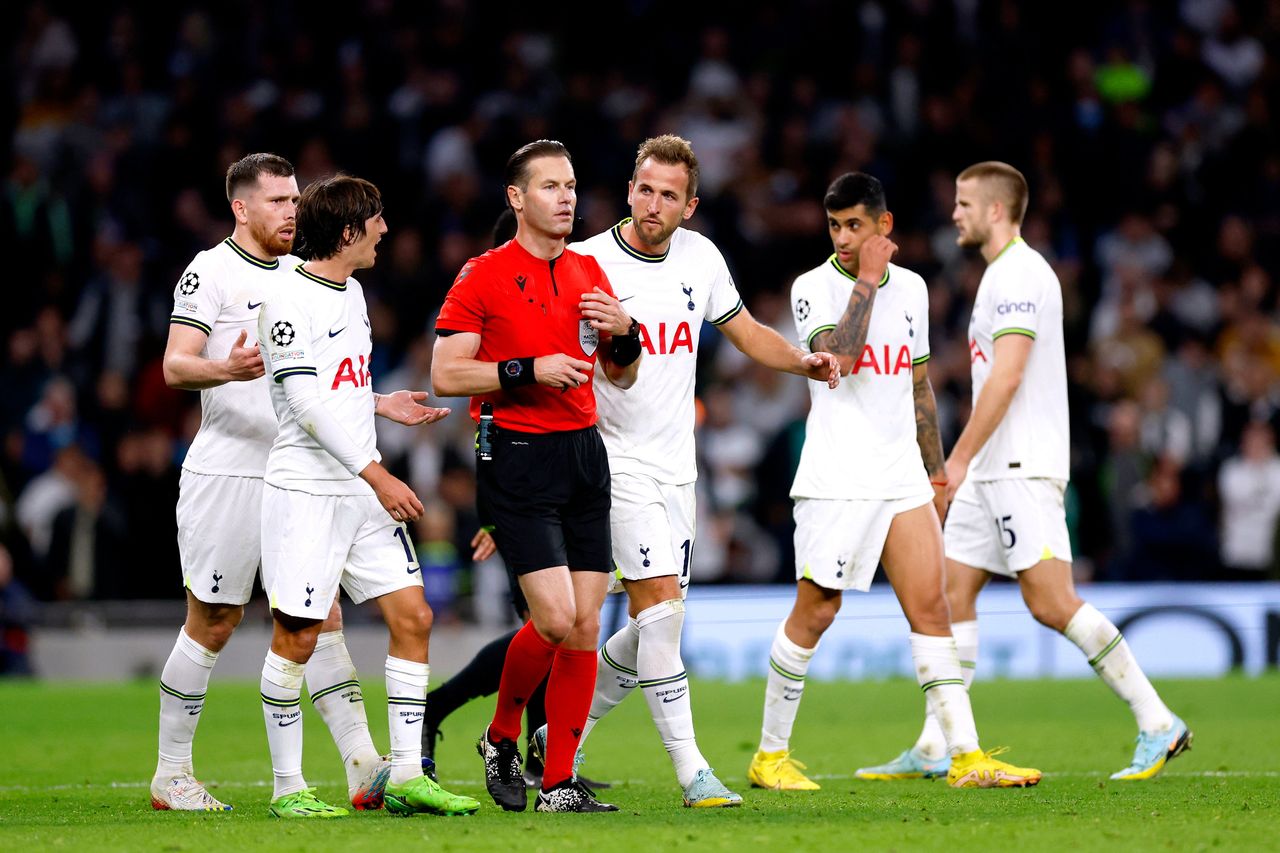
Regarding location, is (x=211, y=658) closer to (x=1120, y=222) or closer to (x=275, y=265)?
A: (x=275, y=265)

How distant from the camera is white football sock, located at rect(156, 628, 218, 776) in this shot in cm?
773

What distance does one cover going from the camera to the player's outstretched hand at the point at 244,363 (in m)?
7.12

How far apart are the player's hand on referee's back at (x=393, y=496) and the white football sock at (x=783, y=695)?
2.40m

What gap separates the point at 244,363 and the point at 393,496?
0.95 m

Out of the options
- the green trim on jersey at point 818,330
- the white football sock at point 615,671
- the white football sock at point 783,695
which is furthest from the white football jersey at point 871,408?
the white football sock at point 615,671

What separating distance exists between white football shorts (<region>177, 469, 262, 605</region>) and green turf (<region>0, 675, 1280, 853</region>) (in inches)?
38.9

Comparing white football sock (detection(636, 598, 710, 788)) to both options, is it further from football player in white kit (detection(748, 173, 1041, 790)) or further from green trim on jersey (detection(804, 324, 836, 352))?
green trim on jersey (detection(804, 324, 836, 352))

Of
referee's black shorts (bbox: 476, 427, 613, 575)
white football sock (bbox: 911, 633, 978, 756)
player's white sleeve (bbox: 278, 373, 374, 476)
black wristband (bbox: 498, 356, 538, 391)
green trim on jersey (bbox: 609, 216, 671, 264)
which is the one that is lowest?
white football sock (bbox: 911, 633, 978, 756)

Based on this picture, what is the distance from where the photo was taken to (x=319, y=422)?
685 cm

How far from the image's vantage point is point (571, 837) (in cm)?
612

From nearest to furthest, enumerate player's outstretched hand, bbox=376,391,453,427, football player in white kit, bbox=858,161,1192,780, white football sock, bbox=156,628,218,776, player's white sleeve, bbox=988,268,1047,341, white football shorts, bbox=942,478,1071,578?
player's outstretched hand, bbox=376,391,453,427 → white football sock, bbox=156,628,218,776 → football player in white kit, bbox=858,161,1192,780 → white football shorts, bbox=942,478,1071,578 → player's white sleeve, bbox=988,268,1047,341

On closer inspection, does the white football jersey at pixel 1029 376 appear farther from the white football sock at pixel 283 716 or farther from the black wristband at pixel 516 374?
the white football sock at pixel 283 716

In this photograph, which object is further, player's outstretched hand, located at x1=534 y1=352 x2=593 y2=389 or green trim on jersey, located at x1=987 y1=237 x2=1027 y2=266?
green trim on jersey, located at x1=987 y1=237 x2=1027 y2=266

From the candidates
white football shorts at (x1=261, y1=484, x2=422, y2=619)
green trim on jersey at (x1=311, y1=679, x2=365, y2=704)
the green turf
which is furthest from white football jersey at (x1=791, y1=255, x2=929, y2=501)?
green trim on jersey at (x1=311, y1=679, x2=365, y2=704)
